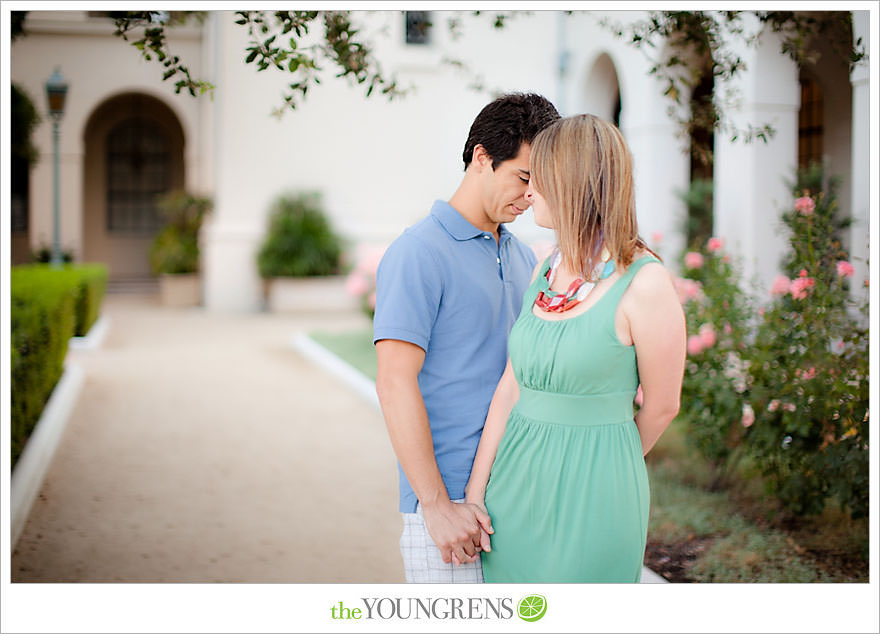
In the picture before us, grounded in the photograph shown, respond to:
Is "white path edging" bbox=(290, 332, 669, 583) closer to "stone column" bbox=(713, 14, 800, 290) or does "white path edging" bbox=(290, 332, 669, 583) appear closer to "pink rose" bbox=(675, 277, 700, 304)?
"pink rose" bbox=(675, 277, 700, 304)

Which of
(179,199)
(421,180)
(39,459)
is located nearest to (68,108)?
(179,199)

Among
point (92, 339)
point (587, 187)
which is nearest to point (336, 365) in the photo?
point (92, 339)

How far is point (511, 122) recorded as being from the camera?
208 cm

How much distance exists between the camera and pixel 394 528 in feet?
15.7

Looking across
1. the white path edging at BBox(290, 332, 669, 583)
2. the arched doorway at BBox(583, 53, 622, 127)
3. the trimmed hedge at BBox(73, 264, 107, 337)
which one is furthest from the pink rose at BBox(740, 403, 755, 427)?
the arched doorway at BBox(583, 53, 622, 127)

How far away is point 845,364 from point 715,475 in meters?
1.44

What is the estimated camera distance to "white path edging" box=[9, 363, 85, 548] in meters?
4.55

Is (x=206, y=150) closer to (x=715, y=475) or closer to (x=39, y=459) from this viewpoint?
(x=39, y=459)

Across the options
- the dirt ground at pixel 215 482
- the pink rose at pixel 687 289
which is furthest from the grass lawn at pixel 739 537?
the dirt ground at pixel 215 482

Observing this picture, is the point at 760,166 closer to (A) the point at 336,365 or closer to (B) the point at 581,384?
(A) the point at 336,365

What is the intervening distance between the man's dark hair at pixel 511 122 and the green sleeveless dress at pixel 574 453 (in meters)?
0.28

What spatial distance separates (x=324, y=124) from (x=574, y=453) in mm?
14420

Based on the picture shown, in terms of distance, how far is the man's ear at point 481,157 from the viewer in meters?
2.14

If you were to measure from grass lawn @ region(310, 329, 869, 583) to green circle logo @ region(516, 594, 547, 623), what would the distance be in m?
1.75
